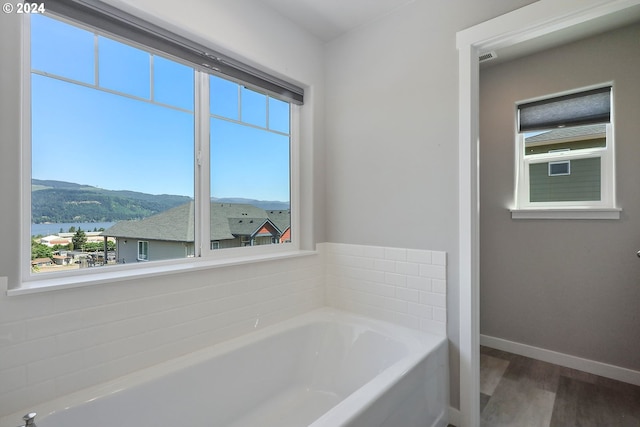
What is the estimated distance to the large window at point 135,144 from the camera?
1310 mm

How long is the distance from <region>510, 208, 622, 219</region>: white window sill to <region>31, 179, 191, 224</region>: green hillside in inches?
109

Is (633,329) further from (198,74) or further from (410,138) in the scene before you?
(198,74)

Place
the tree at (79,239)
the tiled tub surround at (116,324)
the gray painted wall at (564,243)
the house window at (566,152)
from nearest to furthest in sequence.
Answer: the tiled tub surround at (116,324), the tree at (79,239), the gray painted wall at (564,243), the house window at (566,152)

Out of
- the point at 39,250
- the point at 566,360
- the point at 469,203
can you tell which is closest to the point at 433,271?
the point at 469,203

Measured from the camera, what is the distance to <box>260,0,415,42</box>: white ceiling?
1955 millimetres

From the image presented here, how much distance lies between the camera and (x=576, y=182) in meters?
2.46

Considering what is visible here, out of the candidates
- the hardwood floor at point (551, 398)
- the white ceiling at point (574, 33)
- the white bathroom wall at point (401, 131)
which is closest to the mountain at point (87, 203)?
the white bathroom wall at point (401, 131)

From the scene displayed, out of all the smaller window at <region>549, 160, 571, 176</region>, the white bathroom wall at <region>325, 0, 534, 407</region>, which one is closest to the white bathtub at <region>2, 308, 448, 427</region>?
the white bathroom wall at <region>325, 0, 534, 407</region>

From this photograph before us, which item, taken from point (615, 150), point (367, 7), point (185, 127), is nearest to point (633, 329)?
point (615, 150)

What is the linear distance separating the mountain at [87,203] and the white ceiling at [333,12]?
145 cm

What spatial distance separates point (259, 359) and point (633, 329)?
2640 mm

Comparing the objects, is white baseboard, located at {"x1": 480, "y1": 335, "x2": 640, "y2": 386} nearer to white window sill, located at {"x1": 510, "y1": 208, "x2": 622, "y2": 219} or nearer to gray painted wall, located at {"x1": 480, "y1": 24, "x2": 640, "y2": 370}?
gray painted wall, located at {"x1": 480, "y1": 24, "x2": 640, "y2": 370}

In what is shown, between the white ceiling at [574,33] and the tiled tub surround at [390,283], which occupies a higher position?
the white ceiling at [574,33]

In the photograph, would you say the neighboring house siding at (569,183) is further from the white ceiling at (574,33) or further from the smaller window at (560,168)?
the white ceiling at (574,33)
